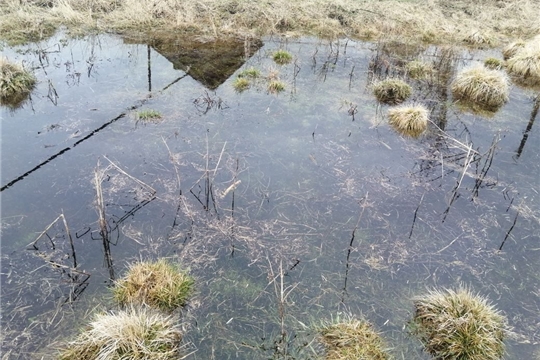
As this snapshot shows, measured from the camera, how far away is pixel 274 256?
20.2 ft

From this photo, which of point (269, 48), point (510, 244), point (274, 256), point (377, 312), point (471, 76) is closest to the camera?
point (377, 312)

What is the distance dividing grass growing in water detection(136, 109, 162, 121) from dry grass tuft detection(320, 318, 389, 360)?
19.8ft

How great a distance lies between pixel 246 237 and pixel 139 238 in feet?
5.24

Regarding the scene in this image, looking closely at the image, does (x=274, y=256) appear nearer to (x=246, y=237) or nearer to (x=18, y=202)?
(x=246, y=237)

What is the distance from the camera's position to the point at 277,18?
15398mm

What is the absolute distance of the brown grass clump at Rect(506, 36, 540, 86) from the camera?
1246cm

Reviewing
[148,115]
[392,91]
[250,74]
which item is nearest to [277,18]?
[250,74]

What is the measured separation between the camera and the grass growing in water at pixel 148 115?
30.0ft

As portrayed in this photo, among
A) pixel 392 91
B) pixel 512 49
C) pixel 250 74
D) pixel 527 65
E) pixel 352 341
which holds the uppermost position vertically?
pixel 512 49

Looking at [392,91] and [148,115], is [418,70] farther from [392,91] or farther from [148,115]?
[148,115]

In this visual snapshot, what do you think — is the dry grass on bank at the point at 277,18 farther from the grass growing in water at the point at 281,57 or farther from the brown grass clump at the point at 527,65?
the grass growing in water at the point at 281,57

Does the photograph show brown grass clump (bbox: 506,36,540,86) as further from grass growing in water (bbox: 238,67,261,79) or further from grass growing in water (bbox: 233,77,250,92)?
grass growing in water (bbox: 233,77,250,92)

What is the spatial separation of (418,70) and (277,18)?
5819mm

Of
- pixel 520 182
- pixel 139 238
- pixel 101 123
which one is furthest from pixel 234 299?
pixel 520 182
